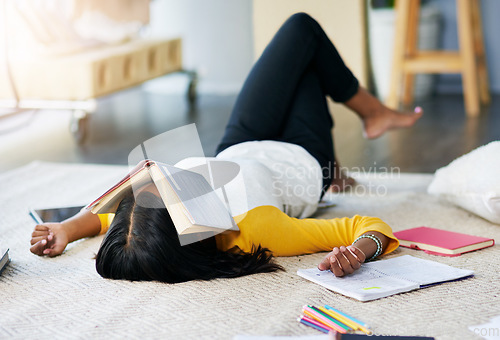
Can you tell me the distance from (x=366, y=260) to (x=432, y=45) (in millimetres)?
2492

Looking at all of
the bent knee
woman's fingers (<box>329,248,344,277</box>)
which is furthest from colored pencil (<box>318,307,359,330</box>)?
the bent knee

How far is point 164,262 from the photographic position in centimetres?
110

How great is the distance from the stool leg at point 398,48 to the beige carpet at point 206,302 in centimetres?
167

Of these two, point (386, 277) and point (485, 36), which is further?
point (485, 36)

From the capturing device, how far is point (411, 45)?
321cm

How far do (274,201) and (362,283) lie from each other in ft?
0.90

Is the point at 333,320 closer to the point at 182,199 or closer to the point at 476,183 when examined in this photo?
the point at 182,199

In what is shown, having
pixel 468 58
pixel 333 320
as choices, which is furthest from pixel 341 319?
pixel 468 58

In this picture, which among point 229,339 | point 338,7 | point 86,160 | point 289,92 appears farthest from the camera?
point 338,7

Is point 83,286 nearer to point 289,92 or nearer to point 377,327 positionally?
point 377,327

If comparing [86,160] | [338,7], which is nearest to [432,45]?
[338,7]

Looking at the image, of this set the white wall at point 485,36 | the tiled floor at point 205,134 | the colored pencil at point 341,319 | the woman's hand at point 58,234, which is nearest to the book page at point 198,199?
the colored pencil at point 341,319

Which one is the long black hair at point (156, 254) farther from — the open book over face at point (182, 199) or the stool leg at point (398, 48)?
the stool leg at point (398, 48)

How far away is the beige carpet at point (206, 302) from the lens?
0.99 meters
